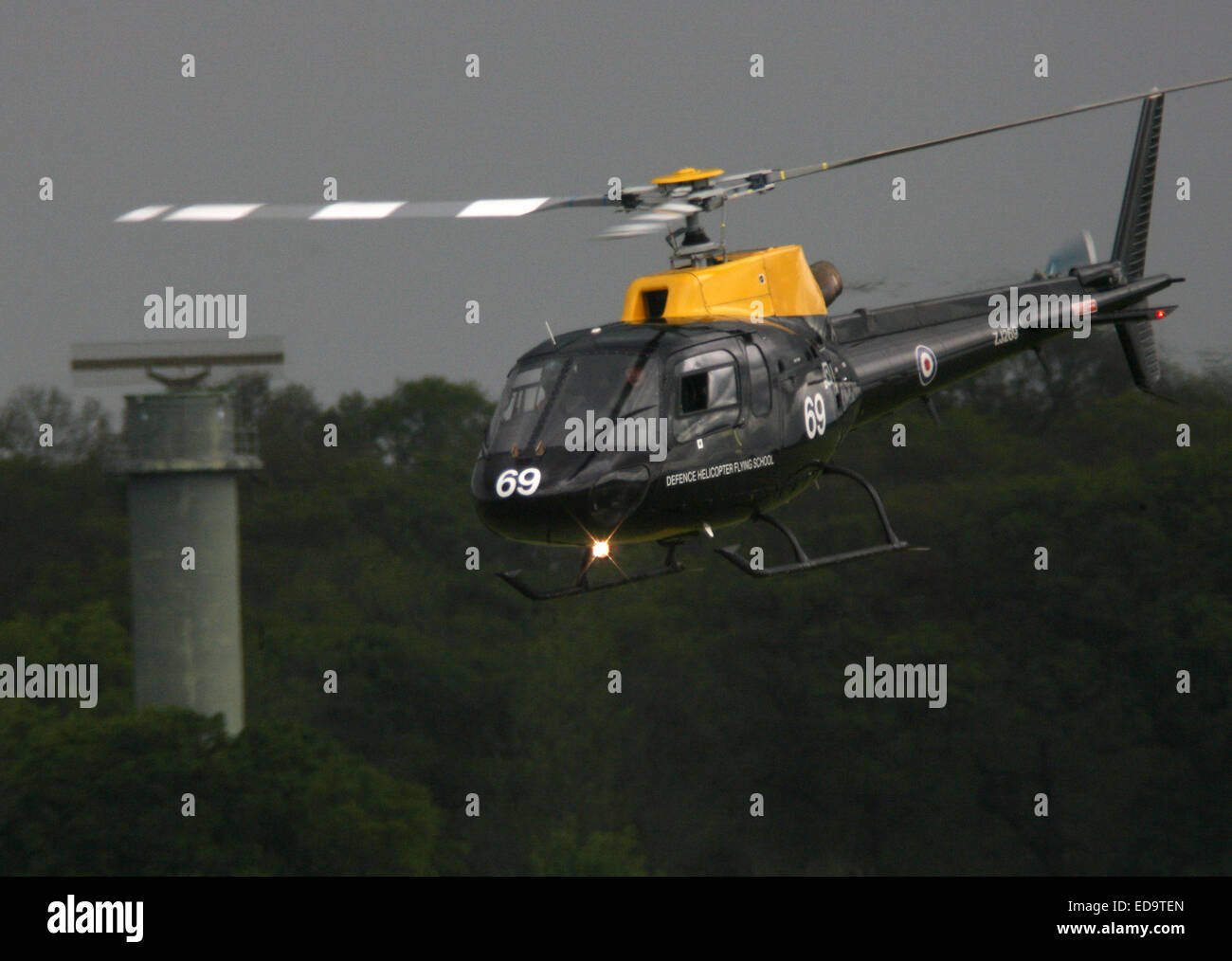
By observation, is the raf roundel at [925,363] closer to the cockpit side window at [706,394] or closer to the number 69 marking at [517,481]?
the cockpit side window at [706,394]

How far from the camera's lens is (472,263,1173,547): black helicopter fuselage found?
39.1 ft

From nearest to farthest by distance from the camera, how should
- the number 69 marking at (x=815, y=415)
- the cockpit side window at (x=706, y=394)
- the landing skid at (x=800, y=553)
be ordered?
the landing skid at (x=800, y=553)
the cockpit side window at (x=706, y=394)
the number 69 marking at (x=815, y=415)

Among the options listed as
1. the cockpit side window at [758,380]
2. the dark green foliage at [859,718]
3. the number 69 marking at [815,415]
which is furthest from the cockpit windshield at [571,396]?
the dark green foliage at [859,718]

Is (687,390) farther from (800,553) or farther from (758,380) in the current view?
(800,553)

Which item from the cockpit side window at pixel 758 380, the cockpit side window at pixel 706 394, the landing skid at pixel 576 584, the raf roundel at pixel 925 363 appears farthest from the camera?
the raf roundel at pixel 925 363

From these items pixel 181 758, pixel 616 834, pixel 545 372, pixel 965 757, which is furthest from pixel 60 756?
pixel 545 372

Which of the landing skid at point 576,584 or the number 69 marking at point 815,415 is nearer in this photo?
the landing skid at point 576,584

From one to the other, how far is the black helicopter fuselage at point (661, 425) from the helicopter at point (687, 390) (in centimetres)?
2

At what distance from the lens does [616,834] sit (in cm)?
4178

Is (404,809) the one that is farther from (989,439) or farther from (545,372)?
(545,372)

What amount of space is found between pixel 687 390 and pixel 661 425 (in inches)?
15.6

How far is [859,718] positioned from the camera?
136 feet

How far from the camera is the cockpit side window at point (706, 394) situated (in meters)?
12.3

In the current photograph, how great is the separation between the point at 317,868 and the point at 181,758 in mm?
5479
